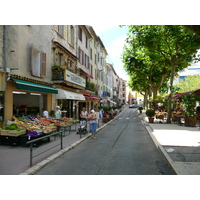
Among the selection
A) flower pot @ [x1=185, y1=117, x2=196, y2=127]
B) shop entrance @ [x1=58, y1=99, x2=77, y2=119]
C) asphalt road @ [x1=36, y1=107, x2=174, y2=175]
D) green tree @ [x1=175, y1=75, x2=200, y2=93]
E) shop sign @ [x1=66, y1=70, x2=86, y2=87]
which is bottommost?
asphalt road @ [x1=36, y1=107, x2=174, y2=175]

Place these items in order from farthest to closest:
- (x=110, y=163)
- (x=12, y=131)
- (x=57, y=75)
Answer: (x=57, y=75), (x=12, y=131), (x=110, y=163)

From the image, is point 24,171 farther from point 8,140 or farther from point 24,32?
point 24,32

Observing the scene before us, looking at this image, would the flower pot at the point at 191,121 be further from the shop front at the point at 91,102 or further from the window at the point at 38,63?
the shop front at the point at 91,102

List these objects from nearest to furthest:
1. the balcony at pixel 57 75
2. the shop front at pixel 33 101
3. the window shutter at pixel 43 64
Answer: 1. the shop front at pixel 33 101
2. the window shutter at pixel 43 64
3. the balcony at pixel 57 75

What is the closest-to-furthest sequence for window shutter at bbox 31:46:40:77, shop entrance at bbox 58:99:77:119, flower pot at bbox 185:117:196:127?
1. window shutter at bbox 31:46:40:77
2. flower pot at bbox 185:117:196:127
3. shop entrance at bbox 58:99:77:119

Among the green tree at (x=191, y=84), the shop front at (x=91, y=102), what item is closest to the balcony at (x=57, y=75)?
the shop front at (x=91, y=102)

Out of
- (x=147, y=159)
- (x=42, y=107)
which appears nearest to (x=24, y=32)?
(x=42, y=107)

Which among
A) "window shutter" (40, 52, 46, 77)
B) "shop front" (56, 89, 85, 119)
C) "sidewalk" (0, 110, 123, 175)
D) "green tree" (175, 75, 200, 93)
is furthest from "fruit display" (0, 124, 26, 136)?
"green tree" (175, 75, 200, 93)

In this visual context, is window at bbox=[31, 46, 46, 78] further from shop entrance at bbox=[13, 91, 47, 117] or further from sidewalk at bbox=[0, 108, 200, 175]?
sidewalk at bbox=[0, 108, 200, 175]

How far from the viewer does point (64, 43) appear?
17.2 meters

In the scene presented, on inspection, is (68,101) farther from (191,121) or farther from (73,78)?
(191,121)

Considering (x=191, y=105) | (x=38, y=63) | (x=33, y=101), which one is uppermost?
(x=38, y=63)

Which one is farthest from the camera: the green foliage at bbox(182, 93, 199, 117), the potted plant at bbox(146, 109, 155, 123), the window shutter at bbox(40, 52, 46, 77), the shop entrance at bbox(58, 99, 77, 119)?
the potted plant at bbox(146, 109, 155, 123)

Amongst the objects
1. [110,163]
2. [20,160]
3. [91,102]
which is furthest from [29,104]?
[91,102]
